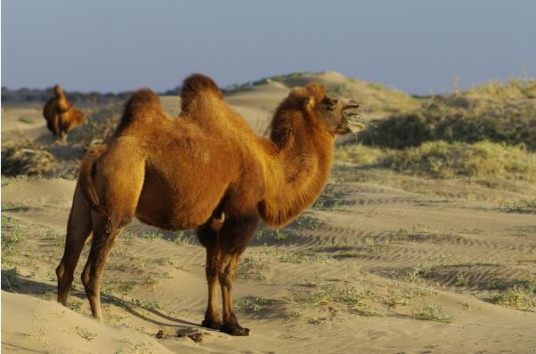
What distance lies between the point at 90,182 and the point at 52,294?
198 centimetres

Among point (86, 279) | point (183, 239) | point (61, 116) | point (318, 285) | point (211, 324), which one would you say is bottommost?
point (183, 239)

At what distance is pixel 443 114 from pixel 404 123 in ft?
3.86

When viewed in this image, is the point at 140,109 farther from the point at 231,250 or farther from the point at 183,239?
the point at 183,239

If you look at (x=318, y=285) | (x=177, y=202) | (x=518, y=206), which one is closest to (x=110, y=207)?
(x=177, y=202)

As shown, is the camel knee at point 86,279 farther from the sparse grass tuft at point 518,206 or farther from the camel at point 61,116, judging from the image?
the camel at point 61,116

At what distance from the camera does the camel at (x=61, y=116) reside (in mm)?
32125

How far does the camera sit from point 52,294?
999 cm

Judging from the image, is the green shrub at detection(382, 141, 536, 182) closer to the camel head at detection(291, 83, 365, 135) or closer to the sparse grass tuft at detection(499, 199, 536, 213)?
the sparse grass tuft at detection(499, 199, 536, 213)

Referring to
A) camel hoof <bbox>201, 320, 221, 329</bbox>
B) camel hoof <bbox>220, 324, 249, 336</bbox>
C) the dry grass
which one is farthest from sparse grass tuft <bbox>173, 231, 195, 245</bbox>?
the dry grass

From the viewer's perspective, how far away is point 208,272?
946 cm

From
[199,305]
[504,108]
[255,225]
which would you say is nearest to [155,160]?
[255,225]

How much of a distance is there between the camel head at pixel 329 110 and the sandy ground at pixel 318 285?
63.0 inches

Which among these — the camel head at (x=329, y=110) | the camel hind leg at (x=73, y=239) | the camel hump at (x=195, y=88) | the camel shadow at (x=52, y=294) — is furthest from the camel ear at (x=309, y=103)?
the camel hind leg at (x=73, y=239)

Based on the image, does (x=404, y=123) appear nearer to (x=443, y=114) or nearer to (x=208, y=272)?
(x=443, y=114)
